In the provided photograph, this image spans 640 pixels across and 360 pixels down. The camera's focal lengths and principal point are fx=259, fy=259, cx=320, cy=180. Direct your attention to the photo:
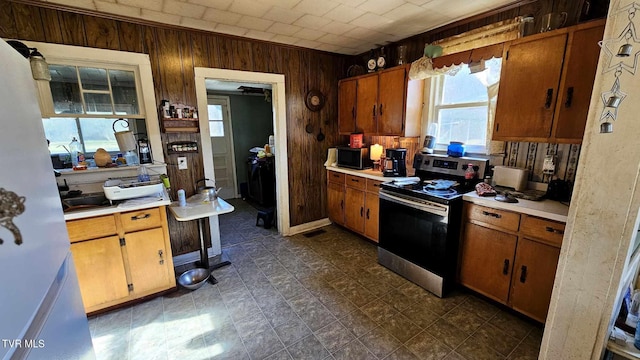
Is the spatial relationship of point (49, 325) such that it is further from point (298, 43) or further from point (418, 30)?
point (418, 30)

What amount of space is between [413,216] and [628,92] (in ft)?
5.40

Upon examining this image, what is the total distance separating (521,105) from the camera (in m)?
2.07

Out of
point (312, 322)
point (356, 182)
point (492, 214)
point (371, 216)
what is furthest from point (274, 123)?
point (492, 214)

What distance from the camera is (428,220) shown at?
2.31m

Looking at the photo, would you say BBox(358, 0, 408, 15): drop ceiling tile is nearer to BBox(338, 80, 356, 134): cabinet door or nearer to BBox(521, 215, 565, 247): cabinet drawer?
BBox(338, 80, 356, 134): cabinet door

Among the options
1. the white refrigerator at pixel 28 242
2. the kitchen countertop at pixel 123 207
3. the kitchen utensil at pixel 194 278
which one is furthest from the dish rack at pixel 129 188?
the white refrigerator at pixel 28 242

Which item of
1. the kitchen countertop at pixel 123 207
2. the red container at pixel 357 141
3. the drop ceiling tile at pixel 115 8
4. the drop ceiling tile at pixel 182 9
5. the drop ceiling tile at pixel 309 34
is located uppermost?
the drop ceiling tile at pixel 309 34

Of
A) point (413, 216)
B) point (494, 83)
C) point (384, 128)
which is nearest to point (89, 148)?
point (384, 128)

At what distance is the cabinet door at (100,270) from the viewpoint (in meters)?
2.00

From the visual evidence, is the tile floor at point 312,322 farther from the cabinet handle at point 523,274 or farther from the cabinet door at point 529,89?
the cabinet door at point 529,89

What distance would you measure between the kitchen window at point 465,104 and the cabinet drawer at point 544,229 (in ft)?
3.11

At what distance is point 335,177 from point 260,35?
2.01 metres

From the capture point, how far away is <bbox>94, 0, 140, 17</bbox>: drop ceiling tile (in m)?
2.12

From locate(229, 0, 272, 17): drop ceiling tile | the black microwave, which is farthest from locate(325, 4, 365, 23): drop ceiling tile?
the black microwave
